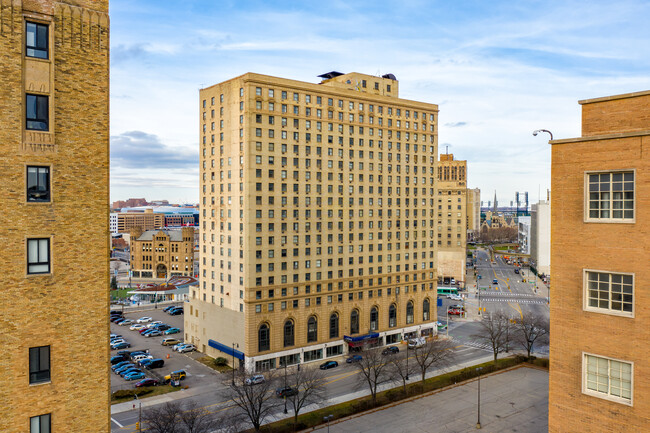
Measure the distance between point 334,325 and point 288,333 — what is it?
938 centimetres

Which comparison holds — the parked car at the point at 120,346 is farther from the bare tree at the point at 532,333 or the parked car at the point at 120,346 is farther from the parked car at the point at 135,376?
the bare tree at the point at 532,333

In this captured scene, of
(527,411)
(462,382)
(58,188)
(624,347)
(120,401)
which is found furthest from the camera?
(462,382)

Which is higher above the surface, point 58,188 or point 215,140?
point 215,140

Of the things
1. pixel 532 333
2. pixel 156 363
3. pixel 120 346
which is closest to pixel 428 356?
pixel 532 333

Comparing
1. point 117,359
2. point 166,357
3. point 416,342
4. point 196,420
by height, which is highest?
point 416,342

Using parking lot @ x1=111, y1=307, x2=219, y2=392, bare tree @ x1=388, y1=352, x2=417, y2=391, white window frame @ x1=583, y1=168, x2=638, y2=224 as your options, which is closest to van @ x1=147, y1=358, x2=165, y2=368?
parking lot @ x1=111, y1=307, x2=219, y2=392

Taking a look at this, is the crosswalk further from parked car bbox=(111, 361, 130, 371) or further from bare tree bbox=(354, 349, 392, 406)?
parked car bbox=(111, 361, 130, 371)

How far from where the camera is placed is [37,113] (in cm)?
1888

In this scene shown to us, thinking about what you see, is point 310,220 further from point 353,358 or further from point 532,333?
point 532,333

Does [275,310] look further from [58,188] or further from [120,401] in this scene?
[58,188]

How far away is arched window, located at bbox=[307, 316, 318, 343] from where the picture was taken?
76375 mm

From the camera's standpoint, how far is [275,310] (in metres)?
72.2

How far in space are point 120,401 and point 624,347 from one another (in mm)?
57624

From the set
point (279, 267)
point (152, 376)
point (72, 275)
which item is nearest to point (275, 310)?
point (279, 267)
